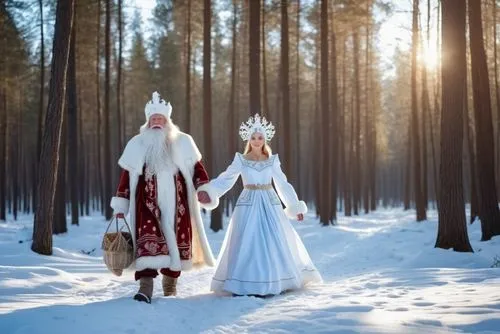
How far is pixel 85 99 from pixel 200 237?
2743cm

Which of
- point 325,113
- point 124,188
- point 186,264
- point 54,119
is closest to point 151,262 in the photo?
point 186,264

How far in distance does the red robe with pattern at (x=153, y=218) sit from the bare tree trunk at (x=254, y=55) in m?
7.58

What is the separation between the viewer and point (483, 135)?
11156 mm

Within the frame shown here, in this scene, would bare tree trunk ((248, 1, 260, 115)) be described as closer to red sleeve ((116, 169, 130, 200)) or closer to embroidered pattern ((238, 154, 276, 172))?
embroidered pattern ((238, 154, 276, 172))

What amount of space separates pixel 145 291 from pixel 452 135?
20.4 ft

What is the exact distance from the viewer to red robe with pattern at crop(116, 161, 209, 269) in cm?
554

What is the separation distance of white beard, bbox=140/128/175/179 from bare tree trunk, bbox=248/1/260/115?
745cm

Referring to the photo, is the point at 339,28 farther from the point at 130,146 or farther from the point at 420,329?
the point at 420,329

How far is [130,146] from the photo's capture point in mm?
5848

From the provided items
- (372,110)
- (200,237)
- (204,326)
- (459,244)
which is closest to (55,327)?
(204,326)

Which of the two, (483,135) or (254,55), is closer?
(483,135)

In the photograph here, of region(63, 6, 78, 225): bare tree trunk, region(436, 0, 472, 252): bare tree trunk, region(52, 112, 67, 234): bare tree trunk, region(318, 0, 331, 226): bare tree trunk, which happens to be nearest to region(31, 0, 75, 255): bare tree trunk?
region(52, 112, 67, 234): bare tree trunk

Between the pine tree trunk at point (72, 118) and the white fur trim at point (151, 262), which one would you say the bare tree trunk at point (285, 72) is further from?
the white fur trim at point (151, 262)

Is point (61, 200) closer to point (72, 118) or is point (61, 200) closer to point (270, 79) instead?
point (72, 118)
